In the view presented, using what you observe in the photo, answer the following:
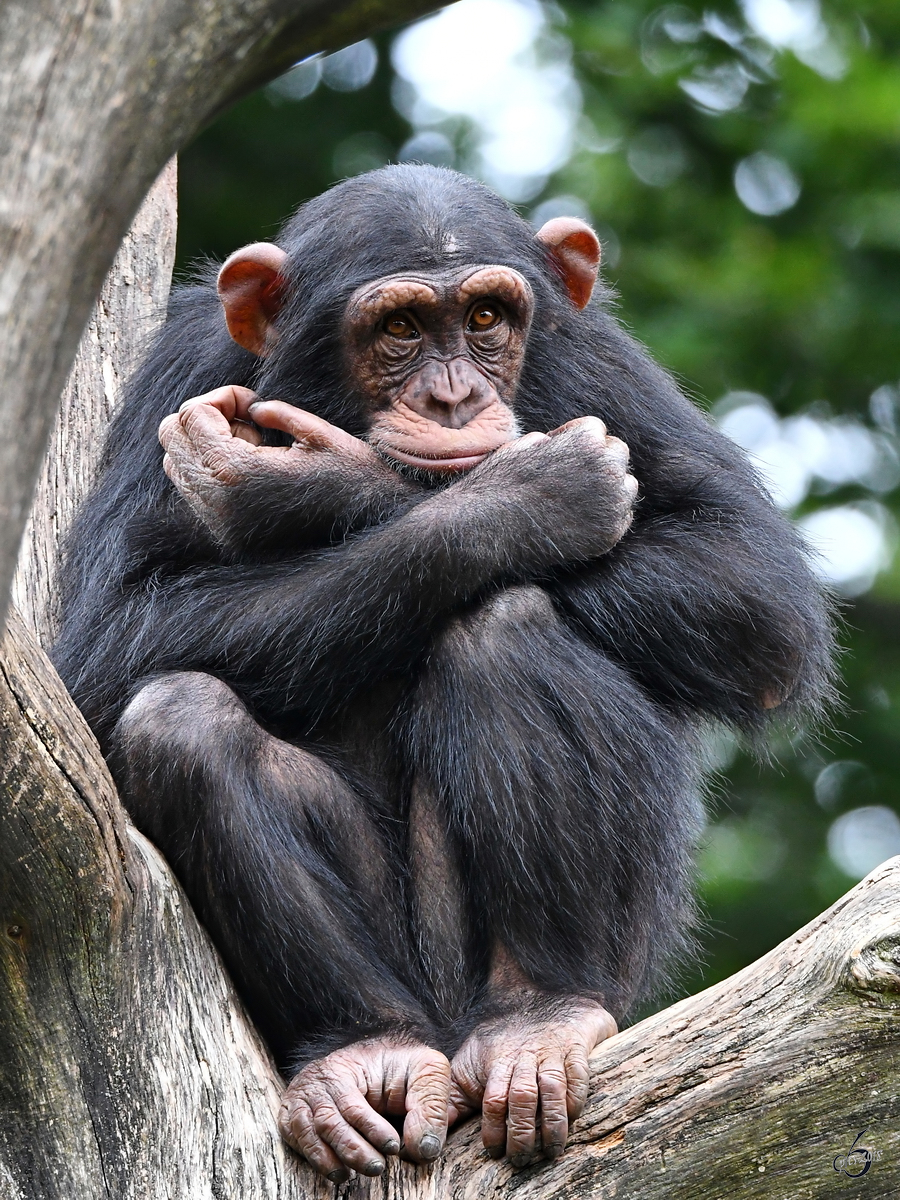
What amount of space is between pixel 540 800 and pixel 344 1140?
2.83ft

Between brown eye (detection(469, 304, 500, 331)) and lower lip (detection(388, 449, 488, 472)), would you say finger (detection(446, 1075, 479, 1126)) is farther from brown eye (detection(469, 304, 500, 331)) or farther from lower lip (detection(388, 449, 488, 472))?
brown eye (detection(469, 304, 500, 331))

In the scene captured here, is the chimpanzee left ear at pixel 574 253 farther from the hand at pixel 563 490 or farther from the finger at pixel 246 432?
the finger at pixel 246 432

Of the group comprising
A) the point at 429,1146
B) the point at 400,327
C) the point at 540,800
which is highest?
the point at 400,327

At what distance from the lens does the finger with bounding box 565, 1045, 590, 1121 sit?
2.86 m

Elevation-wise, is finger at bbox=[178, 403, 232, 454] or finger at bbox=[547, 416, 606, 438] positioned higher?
finger at bbox=[178, 403, 232, 454]

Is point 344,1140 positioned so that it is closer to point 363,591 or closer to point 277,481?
point 363,591

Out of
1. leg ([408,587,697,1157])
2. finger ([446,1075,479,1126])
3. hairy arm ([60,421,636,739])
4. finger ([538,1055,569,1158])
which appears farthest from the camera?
hairy arm ([60,421,636,739])

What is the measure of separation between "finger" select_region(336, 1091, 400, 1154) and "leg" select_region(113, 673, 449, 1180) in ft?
0.04

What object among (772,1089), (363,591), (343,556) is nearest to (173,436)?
(343,556)

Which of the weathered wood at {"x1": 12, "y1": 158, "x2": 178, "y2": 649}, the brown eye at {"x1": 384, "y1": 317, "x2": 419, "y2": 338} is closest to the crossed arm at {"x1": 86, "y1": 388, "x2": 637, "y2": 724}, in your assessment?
the brown eye at {"x1": 384, "y1": 317, "x2": 419, "y2": 338}

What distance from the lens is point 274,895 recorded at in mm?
3125

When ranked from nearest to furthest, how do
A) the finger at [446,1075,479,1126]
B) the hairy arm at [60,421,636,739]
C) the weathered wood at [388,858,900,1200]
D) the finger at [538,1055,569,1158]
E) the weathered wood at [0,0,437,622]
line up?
the weathered wood at [0,0,437,622] < the weathered wood at [388,858,900,1200] < the finger at [538,1055,569,1158] < the finger at [446,1075,479,1126] < the hairy arm at [60,421,636,739]

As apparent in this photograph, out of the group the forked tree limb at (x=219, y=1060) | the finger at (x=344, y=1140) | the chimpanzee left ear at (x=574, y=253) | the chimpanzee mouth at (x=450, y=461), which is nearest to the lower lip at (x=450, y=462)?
the chimpanzee mouth at (x=450, y=461)

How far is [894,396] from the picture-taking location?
9.17 metres
